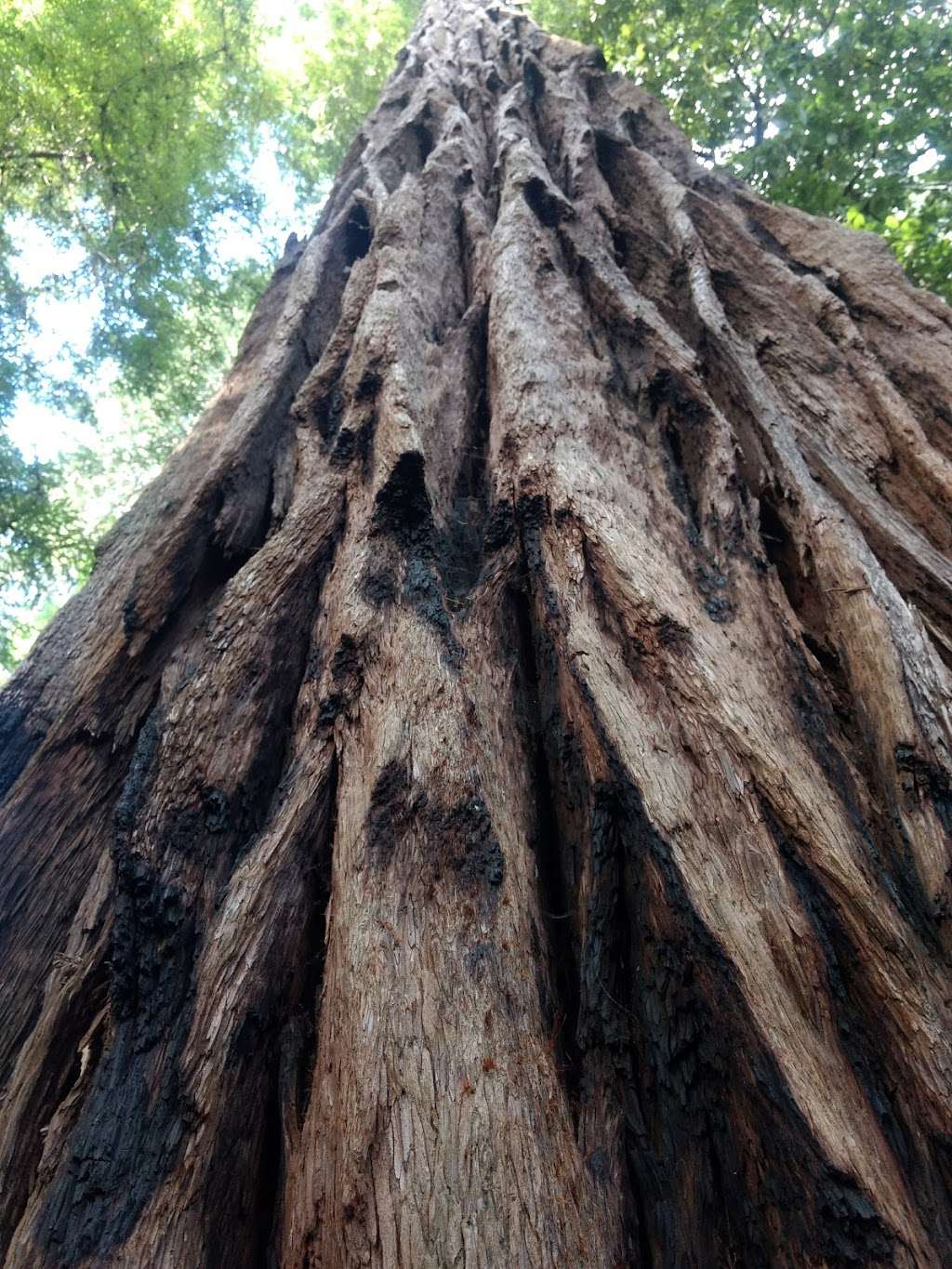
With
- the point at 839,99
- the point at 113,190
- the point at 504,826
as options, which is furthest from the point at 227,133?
the point at 504,826

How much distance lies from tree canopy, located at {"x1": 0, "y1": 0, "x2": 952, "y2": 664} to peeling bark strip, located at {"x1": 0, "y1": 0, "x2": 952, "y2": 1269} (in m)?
3.32

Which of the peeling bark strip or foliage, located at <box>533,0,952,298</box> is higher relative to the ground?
foliage, located at <box>533,0,952,298</box>

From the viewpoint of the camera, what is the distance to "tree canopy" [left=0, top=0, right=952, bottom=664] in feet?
18.9

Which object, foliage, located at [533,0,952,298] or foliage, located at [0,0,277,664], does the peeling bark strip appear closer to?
foliage, located at [533,0,952,298]

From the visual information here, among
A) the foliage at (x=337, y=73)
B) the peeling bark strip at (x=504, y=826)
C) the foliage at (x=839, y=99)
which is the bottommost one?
the peeling bark strip at (x=504, y=826)

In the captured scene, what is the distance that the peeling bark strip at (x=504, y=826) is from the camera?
1.28 metres

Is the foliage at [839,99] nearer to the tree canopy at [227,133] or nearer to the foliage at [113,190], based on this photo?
the tree canopy at [227,133]

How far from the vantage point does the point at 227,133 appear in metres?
8.02

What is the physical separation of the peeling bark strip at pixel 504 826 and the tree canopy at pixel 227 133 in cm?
332

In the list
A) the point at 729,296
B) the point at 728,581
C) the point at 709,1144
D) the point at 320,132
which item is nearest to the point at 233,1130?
the point at 709,1144

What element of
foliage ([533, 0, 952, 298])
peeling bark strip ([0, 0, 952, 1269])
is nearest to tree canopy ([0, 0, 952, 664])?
foliage ([533, 0, 952, 298])

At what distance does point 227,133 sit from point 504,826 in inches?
348

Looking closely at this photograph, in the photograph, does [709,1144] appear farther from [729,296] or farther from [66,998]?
[729,296]

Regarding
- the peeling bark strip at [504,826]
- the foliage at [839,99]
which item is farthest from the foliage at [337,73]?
the peeling bark strip at [504,826]
